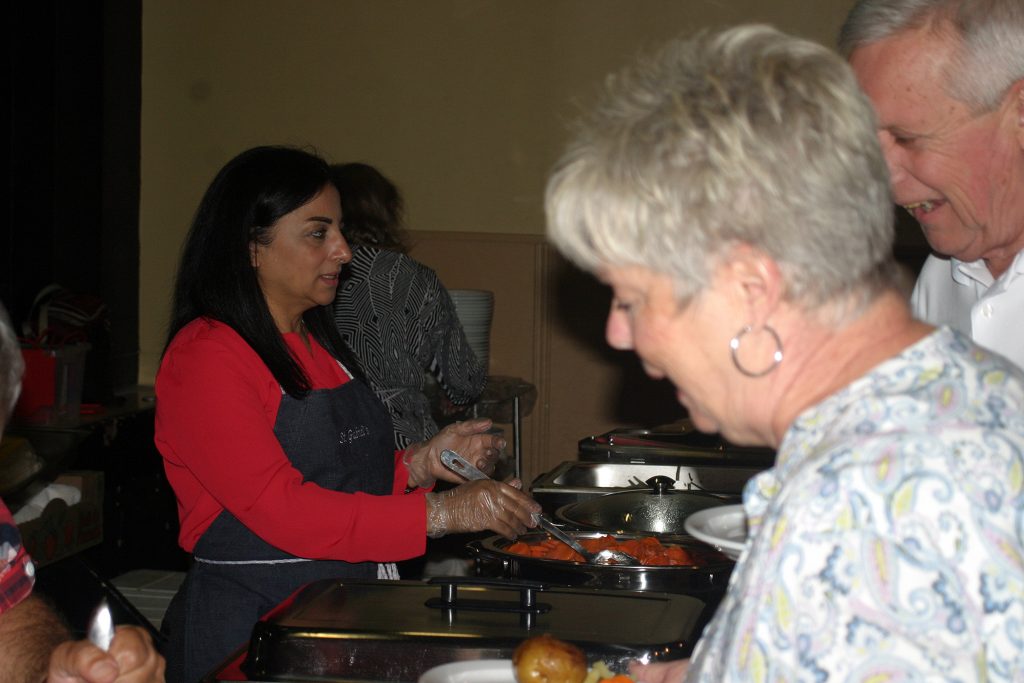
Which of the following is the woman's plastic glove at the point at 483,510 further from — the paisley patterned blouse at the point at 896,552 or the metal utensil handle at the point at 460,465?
the paisley patterned blouse at the point at 896,552

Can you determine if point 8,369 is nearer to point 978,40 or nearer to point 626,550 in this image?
point 626,550

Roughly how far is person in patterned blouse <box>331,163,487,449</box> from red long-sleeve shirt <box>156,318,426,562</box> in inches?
43.8

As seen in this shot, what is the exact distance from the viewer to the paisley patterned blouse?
0.77 metres

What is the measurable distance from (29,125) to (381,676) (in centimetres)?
331

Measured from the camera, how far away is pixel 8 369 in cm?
140

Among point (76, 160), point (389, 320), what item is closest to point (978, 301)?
point (389, 320)

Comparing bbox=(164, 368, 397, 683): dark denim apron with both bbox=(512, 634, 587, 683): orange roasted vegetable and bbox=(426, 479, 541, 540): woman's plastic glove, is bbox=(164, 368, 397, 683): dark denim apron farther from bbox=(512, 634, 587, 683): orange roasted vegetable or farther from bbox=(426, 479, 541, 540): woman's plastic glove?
bbox=(512, 634, 587, 683): orange roasted vegetable

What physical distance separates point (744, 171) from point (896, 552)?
290 mm

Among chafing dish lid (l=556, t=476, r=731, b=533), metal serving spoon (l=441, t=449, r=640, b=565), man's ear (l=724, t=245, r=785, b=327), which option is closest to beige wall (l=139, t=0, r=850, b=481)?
chafing dish lid (l=556, t=476, r=731, b=533)

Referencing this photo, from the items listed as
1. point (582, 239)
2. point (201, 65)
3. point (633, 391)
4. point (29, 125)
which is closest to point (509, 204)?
point (633, 391)

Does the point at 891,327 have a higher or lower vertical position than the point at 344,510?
higher

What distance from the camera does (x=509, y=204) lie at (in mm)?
4855

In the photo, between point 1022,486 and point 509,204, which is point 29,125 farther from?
point 1022,486

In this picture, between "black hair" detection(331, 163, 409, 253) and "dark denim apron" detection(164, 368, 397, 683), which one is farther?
"black hair" detection(331, 163, 409, 253)
